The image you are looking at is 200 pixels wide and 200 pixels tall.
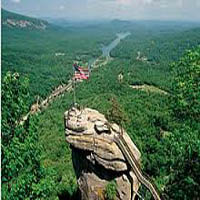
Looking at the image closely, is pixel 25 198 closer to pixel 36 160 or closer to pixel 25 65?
pixel 36 160

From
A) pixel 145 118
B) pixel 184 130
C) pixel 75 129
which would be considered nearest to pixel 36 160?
pixel 75 129

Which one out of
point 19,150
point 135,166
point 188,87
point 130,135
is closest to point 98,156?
point 135,166

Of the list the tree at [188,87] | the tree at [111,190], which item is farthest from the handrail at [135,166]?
the tree at [188,87]

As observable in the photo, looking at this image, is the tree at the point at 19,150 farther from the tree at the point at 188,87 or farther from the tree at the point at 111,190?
the tree at the point at 188,87

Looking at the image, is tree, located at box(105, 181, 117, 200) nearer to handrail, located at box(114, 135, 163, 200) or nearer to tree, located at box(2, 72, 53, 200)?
handrail, located at box(114, 135, 163, 200)

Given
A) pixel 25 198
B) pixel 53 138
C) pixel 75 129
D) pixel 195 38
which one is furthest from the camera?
pixel 195 38

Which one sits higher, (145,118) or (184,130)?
(184,130)
